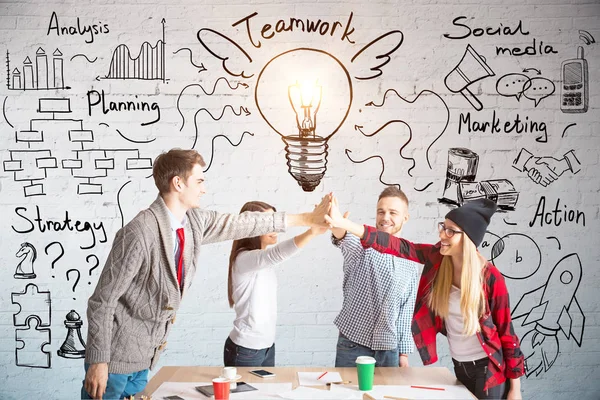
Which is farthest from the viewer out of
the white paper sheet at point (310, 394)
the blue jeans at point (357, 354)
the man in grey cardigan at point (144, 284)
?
the blue jeans at point (357, 354)

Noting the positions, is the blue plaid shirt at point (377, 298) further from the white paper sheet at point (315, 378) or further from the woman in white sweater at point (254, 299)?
the white paper sheet at point (315, 378)

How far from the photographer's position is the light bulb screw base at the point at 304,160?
4168 millimetres

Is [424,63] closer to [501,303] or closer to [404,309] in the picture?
[404,309]

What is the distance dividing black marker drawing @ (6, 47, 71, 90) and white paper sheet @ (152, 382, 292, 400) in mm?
2350

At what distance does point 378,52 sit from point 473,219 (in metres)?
1.74

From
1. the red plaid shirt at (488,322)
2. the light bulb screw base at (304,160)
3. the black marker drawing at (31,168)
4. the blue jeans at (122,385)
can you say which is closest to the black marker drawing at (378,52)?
the light bulb screw base at (304,160)

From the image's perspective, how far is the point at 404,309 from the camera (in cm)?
324

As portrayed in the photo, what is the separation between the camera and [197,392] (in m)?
2.47

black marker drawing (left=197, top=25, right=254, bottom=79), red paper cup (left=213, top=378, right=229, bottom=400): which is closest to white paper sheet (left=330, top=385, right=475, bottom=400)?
red paper cup (left=213, top=378, right=229, bottom=400)

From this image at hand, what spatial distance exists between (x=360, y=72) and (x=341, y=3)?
44 centimetres

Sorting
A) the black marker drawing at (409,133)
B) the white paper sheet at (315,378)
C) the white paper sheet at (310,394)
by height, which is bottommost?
the white paper sheet at (310,394)

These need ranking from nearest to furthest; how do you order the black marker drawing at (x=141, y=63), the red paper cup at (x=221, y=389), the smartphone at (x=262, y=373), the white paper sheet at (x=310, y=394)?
the red paper cup at (x=221, y=389) < the white paper sheet at (x=310, y=394) < the smartphone at (x=262, y=373) < the black marker drawing at (x=141, y=63)

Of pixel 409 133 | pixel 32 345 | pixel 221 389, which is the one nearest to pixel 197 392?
pixel 221 389

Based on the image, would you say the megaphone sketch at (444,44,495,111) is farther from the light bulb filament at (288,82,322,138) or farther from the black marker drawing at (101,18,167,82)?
the black marker drawing at (101,18,167,82)
